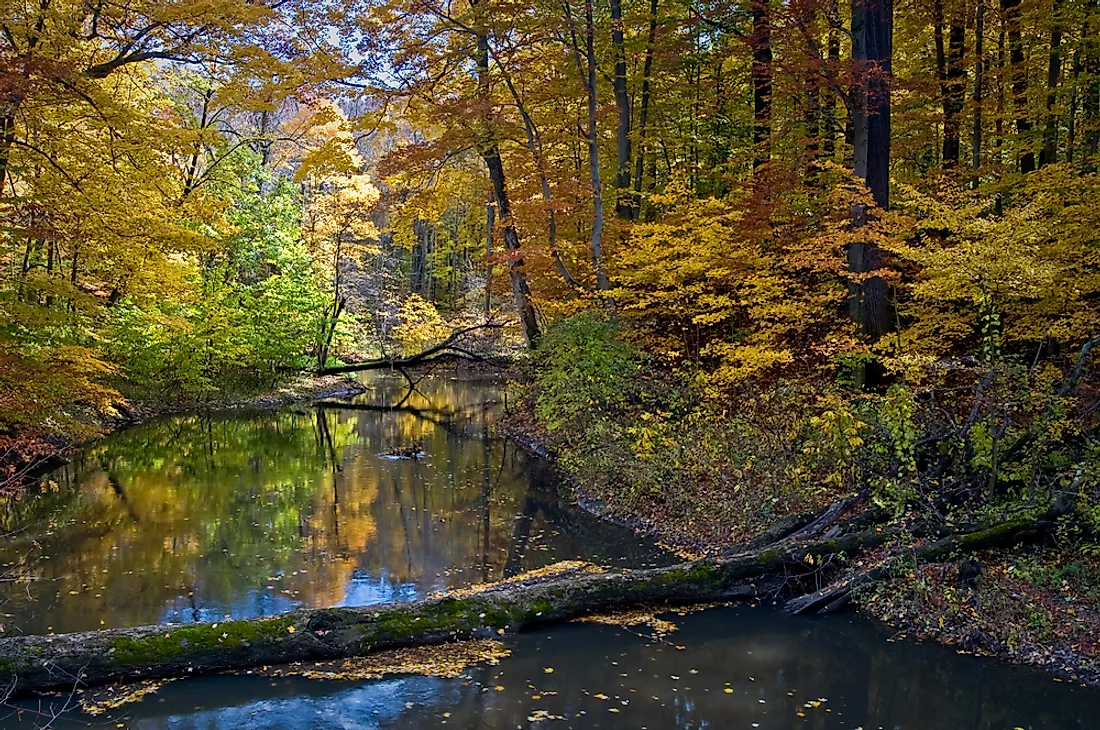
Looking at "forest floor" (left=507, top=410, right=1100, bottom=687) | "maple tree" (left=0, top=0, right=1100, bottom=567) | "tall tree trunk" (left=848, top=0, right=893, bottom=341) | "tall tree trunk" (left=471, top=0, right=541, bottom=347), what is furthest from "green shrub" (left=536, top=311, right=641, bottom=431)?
"forest floor" (left=507, top=410, right=1100, bottom=687)

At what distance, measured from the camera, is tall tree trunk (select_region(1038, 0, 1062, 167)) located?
12.4m

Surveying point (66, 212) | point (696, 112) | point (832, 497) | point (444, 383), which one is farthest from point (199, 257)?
point (832, 497)

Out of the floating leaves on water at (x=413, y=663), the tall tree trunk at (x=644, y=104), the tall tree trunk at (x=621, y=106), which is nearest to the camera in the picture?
the floating leaves on water at (x=413, y=663)

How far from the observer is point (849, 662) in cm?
642

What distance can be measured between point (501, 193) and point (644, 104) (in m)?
3.86

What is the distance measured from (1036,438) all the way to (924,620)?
7.73ft

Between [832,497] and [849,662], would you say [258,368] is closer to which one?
[832,497]

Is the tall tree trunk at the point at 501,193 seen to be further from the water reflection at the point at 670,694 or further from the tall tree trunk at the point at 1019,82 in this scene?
the water reflection at the point at 670,694

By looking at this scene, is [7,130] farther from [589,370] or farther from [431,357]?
[431,357]

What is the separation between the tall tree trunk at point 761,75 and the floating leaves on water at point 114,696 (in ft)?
37.7

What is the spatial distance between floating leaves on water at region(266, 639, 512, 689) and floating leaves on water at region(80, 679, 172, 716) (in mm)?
850

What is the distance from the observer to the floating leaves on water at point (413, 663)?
6.03m

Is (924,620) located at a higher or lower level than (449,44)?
lower

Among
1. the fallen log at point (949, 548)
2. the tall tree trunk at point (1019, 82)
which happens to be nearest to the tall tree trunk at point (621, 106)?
the tall tree trunk at point (1019, 82)
